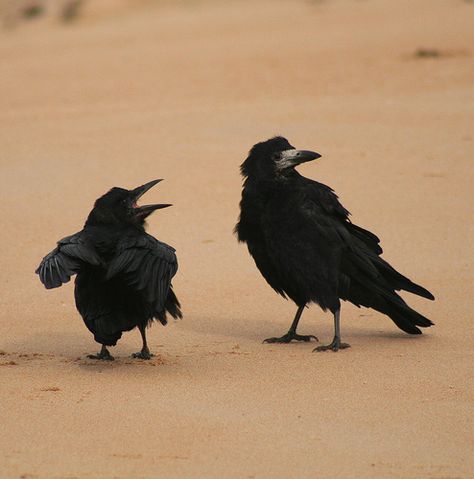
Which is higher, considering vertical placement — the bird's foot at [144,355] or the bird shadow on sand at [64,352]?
the bird's foot at [144,355]

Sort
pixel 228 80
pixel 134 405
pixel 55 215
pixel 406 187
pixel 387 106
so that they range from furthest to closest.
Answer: pixel 228 80 < pixel 387 106 < pixel 406 187 < pixel 55 215 < pixel 134 405

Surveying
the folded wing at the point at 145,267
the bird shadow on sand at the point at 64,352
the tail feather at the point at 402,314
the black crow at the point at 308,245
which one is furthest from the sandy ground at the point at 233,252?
the folded wing at the point at 145,267

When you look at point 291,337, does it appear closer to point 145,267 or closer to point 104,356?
point 104,356

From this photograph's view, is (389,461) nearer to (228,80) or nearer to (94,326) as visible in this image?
(94,326)

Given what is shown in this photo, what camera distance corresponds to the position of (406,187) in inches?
529

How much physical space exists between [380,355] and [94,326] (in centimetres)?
208

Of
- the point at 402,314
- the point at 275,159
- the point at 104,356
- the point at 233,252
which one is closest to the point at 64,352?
the point at 104,356

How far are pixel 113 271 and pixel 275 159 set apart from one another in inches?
76.0

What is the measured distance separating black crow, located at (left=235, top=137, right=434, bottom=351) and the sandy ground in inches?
13.7

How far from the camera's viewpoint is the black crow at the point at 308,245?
7.98m

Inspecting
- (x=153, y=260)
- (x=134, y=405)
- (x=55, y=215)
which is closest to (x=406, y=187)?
(x=55, y=215)

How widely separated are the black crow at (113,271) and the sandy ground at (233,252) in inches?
14.6

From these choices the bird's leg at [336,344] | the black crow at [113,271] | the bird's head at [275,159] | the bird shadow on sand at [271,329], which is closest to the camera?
the black crow at [113,271]

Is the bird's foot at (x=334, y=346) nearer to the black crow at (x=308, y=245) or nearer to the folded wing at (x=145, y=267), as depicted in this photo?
the black crow at (x=308, y=245)
